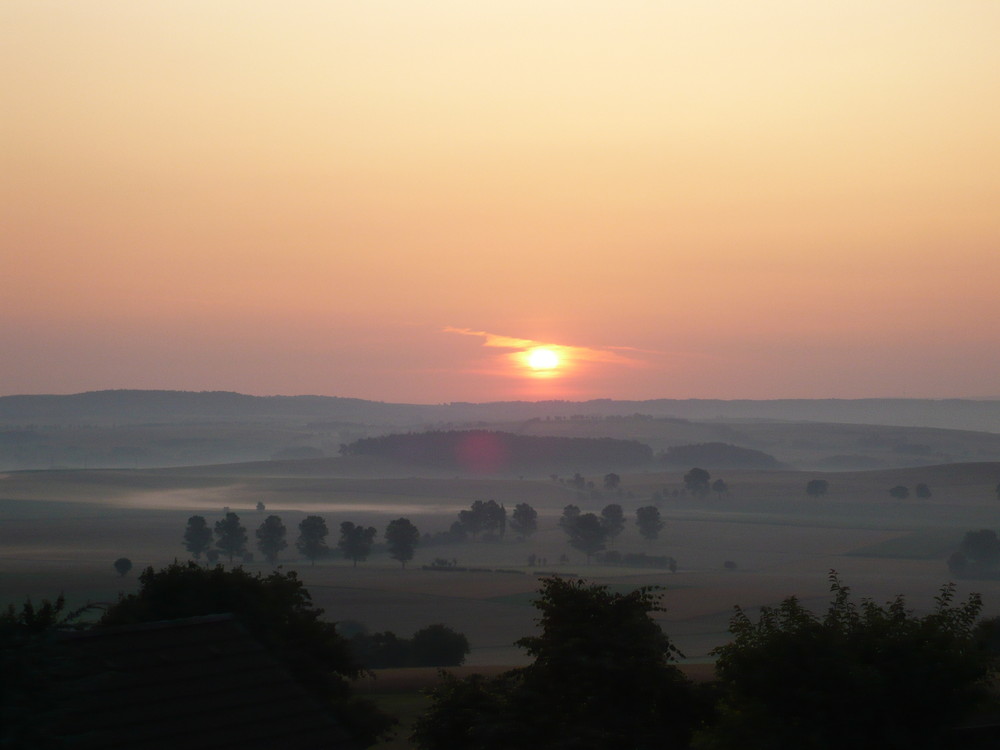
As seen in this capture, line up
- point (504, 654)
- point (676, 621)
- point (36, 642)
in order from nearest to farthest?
1. point (36, 642)
2. point (504, 654)
3. point (676, 621)

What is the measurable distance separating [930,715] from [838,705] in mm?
1849

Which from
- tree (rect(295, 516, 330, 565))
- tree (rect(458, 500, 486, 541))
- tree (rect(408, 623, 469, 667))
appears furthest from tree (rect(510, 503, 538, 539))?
tree (rect(408, 623, 469, 667))

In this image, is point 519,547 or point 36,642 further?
point 519,547

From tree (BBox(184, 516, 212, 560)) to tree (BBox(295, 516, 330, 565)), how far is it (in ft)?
47.9

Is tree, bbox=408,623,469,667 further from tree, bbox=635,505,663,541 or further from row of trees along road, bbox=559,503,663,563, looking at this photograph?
tree, bbox=635,505,663,541

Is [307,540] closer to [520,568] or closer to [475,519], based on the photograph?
[520,568]

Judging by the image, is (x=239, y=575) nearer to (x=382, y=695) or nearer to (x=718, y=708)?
(x=382, y=695)

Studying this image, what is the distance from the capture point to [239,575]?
3769 centimetres

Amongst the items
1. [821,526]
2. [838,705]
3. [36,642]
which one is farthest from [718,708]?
[821,526]

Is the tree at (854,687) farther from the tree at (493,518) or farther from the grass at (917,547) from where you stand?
the tree at (493,518)

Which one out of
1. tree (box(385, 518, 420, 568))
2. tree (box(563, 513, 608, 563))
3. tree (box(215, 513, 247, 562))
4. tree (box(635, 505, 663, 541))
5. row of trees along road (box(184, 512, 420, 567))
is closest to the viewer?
tree (box(385, 518, 420, 568))

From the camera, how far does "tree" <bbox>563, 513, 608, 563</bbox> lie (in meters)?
153

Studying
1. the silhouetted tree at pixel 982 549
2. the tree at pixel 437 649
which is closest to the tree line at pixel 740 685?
the tree at pixel 437 649

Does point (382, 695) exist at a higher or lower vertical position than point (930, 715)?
lower
